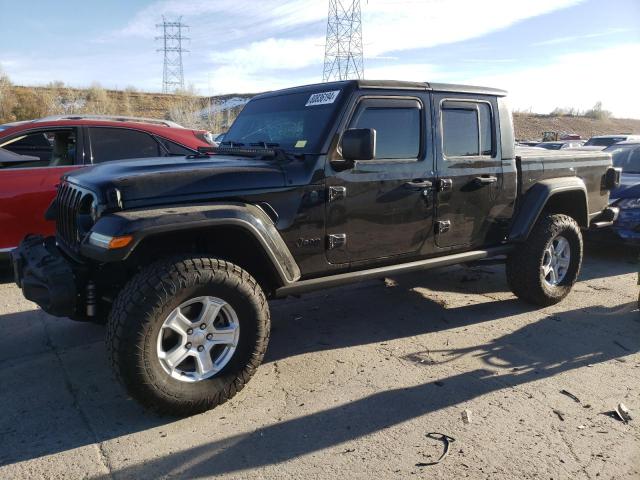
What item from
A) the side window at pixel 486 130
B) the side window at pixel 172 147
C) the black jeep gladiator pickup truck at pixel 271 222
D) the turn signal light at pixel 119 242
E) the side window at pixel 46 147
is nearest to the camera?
the turn signal light at pixel 119 242

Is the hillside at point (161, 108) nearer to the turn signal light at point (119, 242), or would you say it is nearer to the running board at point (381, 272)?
the running board at point (381, 272)

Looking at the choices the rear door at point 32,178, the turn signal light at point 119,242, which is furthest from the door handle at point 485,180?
the rear door at point 32,178

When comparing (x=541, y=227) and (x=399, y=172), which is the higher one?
(x=399, y=172)

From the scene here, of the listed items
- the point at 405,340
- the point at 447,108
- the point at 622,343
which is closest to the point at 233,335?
the point at 405,340

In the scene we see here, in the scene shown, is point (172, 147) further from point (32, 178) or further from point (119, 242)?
point (119, 242)

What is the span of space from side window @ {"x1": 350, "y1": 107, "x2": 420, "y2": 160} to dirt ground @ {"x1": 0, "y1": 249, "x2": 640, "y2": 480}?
4.93 feet

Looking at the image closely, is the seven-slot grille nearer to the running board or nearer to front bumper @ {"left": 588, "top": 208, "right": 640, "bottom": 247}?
the running board

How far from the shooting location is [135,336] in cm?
276

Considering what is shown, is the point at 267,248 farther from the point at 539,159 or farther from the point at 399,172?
the point at 539,159

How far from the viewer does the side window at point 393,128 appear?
374 cm

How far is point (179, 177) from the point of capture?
3043 millimetres

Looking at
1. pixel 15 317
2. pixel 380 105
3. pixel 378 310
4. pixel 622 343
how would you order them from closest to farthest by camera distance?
pixel 380 105 → pixel 622 343 → pixel 15 317 → pixel 378 310

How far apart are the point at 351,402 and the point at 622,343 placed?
2.43m

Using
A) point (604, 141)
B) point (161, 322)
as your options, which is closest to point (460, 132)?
point (161, 322)
